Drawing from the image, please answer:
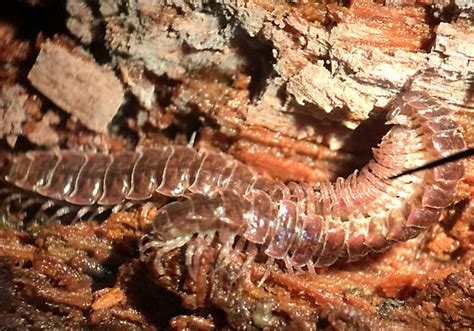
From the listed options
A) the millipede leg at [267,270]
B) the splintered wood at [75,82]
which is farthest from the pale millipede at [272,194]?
the splintered wood at [75,82]

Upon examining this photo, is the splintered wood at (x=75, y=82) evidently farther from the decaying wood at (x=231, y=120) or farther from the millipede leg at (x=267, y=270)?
the millipede leg at (x=267, y=270)

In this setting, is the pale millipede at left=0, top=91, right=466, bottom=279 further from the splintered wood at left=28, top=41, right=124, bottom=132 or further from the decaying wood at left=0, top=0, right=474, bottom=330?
the splintered wood at left=28, top=41, right=124, bottom=132

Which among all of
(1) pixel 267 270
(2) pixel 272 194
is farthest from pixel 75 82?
(1) pixel 267 270

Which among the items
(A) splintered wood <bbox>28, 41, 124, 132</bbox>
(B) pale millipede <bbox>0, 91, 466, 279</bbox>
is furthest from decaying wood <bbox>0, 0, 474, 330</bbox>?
(B) pale millipede <bbox>0, 91, 466, 279</bbox>

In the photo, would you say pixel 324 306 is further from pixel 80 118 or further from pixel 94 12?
pixel 94 12

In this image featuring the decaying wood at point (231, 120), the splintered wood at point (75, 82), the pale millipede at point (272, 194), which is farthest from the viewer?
the splintered wood at point (75, 82)

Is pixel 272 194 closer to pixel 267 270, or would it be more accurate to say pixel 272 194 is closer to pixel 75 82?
pixel 267 270
